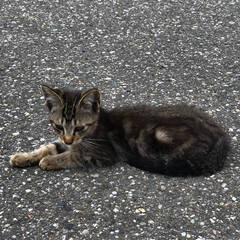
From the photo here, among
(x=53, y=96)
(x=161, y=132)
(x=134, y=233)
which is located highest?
(x=53, y=96)

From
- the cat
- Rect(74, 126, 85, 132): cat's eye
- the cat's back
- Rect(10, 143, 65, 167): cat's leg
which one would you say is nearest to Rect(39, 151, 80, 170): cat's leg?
the cat

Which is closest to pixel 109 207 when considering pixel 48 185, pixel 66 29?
pixel 48 185

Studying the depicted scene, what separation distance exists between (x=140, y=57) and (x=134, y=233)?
324 cm

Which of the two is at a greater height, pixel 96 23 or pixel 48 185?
pixel 96 23

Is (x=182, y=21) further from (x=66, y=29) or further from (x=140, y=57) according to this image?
(x=66, y=29)

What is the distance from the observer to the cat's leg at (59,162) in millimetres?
4555

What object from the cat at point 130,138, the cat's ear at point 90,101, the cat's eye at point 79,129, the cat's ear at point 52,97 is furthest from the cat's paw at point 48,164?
the cat's ear at point 90,101

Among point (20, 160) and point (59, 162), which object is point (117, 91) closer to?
point (59, 162)

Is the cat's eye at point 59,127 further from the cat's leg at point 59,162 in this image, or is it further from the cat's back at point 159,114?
the cat's back at point 159,114

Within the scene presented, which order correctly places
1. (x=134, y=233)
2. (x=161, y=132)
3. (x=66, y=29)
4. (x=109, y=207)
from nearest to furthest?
(x=134, y=233) < (x=109, y=207) < (x=161, y=132) < (x=66, y=29)

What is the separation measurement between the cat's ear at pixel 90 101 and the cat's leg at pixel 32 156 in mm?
604

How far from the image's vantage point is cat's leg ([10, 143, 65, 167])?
4.59 m

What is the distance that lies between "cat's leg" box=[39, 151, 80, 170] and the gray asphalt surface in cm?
8

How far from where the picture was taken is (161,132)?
4465 millimetres
